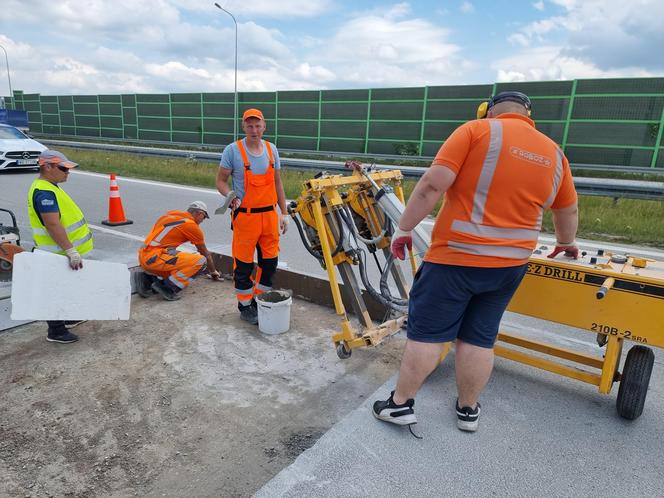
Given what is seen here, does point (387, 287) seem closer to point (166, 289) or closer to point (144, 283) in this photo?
point (166, 289)

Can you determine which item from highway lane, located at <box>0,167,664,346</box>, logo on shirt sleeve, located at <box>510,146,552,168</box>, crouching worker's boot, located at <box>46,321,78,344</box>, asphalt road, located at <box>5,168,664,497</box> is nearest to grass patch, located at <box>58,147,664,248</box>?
highway lane, located at <box>0,167,664,346</box>

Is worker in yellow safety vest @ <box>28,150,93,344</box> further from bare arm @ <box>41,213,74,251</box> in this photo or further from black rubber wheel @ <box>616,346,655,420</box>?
black rubber wheel @ <box>616,346,655,420</box>

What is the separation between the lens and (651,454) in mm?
2521

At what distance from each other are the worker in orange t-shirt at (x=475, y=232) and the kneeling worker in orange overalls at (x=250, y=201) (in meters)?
1.75

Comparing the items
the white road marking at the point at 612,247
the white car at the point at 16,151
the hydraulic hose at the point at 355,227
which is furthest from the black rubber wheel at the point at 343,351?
the white car at the point at 16,151

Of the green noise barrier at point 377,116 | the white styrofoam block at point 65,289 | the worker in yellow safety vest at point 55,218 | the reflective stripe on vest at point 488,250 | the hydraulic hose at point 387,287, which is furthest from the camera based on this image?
the green noise barrier at point 377,116

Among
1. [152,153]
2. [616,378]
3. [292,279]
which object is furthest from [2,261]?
[152,153]

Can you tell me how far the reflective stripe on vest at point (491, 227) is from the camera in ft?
7.46

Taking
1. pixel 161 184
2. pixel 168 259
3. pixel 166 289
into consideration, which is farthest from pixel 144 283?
pixel 161 184

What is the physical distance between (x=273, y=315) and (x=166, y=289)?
1.37m

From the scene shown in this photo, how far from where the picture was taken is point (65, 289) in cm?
360

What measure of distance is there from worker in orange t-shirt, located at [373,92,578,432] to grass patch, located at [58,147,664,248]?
6.25 meters

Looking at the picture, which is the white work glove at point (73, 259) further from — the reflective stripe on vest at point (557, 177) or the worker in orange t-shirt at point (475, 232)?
the reflective stripe on vest at point (557, 177)

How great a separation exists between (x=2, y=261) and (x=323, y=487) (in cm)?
388
